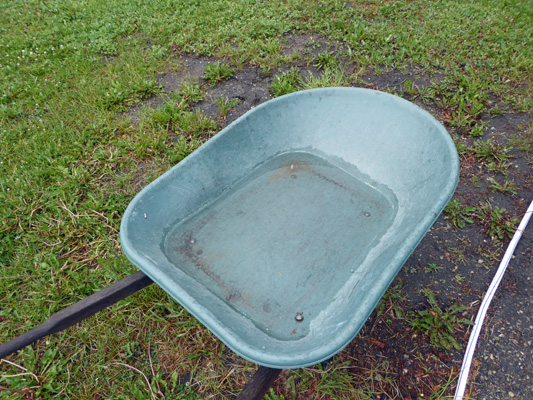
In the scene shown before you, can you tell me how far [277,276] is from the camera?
1668 mm

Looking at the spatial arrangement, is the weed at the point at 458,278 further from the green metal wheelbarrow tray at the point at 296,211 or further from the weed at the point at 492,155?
the weed at the point at 492,155

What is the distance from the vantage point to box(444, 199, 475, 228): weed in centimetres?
222

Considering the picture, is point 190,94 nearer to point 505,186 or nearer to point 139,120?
point 139,120

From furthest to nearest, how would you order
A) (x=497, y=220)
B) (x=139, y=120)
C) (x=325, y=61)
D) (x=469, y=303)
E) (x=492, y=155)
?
(x=325, y=61)
(x=139, y=120)
(x=492, y=155)
(x=497, y=220)
(x=469, y=303)

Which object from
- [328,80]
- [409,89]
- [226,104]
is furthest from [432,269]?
[226,104]

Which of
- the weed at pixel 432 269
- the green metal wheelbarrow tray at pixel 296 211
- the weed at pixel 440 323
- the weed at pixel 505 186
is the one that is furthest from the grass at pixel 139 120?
the green metal wheelbarrow tray at pixel 296 211

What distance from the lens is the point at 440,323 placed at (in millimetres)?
1781

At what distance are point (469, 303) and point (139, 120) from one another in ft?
9.39

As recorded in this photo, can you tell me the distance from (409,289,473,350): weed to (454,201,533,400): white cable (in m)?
0.05

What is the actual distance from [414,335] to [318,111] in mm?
1378

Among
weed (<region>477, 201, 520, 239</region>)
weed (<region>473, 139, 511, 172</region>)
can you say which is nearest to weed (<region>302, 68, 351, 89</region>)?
weed (<region>473, 139, 511, 172</region>)

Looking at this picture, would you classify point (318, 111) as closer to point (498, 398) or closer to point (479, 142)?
point (479, 142)

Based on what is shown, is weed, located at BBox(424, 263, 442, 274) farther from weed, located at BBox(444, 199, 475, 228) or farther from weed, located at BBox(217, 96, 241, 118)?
weed, located at BBox(217, 96, 241, 118)

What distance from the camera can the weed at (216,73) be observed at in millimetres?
3308
